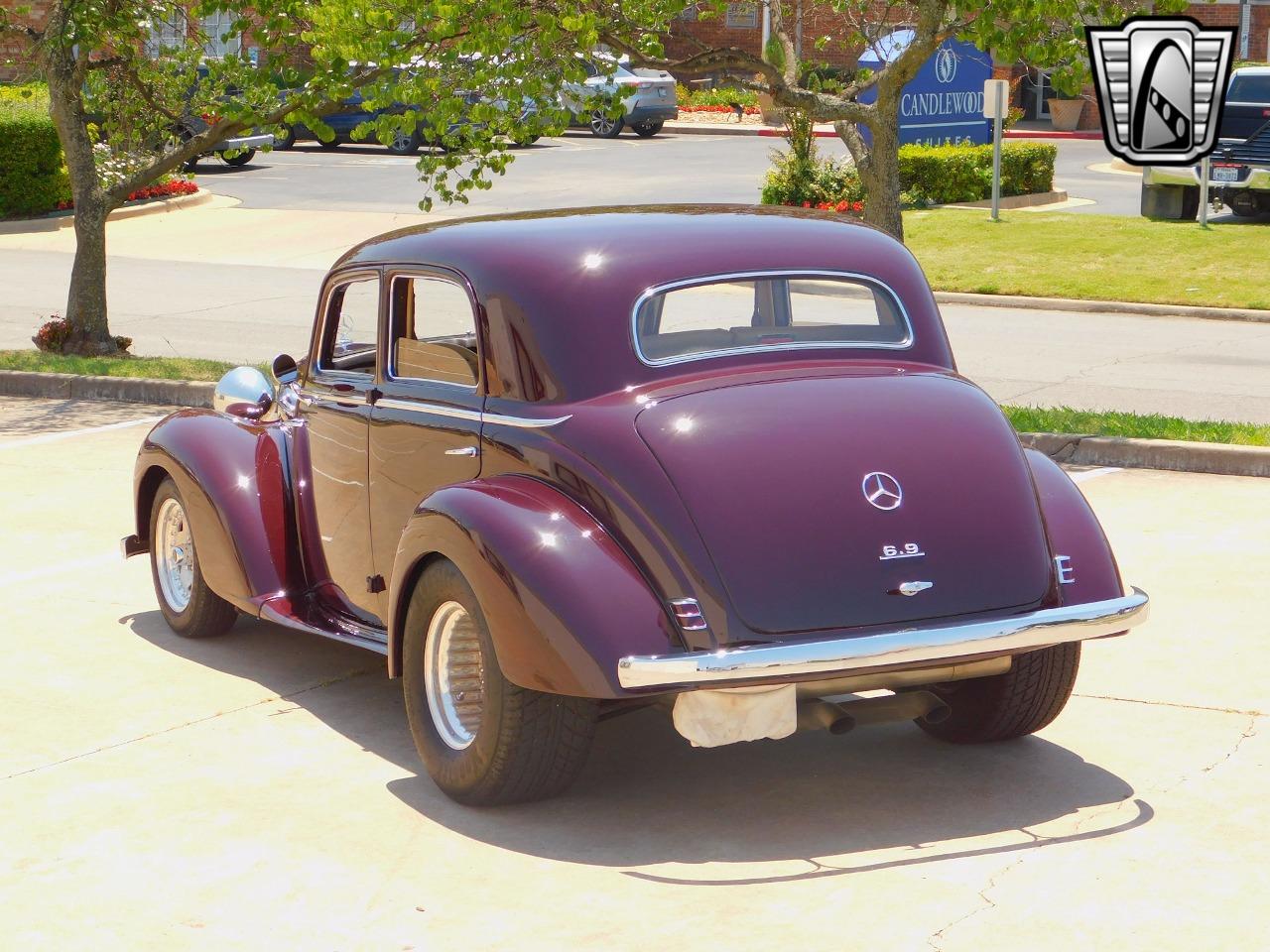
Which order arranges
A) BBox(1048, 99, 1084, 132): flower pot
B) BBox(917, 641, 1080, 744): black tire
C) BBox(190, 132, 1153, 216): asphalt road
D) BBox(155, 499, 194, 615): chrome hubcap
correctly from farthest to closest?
BBox(1048, 99, 1084, 132): flower pot → BBox(190, 132, 1153, 216): asphalt road → BBox(155, 499, 194, 615): chrome hubcap → BBox(917, 641, 1080, 744): black tire

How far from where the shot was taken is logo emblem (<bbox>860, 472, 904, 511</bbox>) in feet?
17.0

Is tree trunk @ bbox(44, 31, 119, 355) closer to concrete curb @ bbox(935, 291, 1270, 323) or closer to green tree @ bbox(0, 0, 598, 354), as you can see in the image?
green tree @ bbox(0, 0, 598, 354)

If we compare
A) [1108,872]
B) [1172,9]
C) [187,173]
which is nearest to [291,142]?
[187,173]

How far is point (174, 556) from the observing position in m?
7.56

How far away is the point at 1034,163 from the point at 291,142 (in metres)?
18.5

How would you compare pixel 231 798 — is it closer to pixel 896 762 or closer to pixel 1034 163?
pixel 896 762

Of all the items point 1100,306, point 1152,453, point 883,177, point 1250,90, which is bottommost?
point 1100,306

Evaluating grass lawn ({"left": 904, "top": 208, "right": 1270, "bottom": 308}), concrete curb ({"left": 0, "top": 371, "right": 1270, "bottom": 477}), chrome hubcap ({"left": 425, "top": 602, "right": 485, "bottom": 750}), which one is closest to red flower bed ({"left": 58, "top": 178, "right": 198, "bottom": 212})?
grass lawn ({"left": 904, "top": 208, "right": 1270, "bottom": 308})

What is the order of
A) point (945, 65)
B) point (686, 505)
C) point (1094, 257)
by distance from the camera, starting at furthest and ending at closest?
point (945, 65) < point (1094, 257) < point (686, 505)

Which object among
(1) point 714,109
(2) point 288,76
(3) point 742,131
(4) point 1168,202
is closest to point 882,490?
(2) point 288,76

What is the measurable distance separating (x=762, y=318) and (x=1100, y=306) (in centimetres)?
1399

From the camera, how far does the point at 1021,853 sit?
499 cm

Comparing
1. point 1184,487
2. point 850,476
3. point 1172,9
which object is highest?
point 1172,9

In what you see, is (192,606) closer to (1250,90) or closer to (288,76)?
(288,76)
